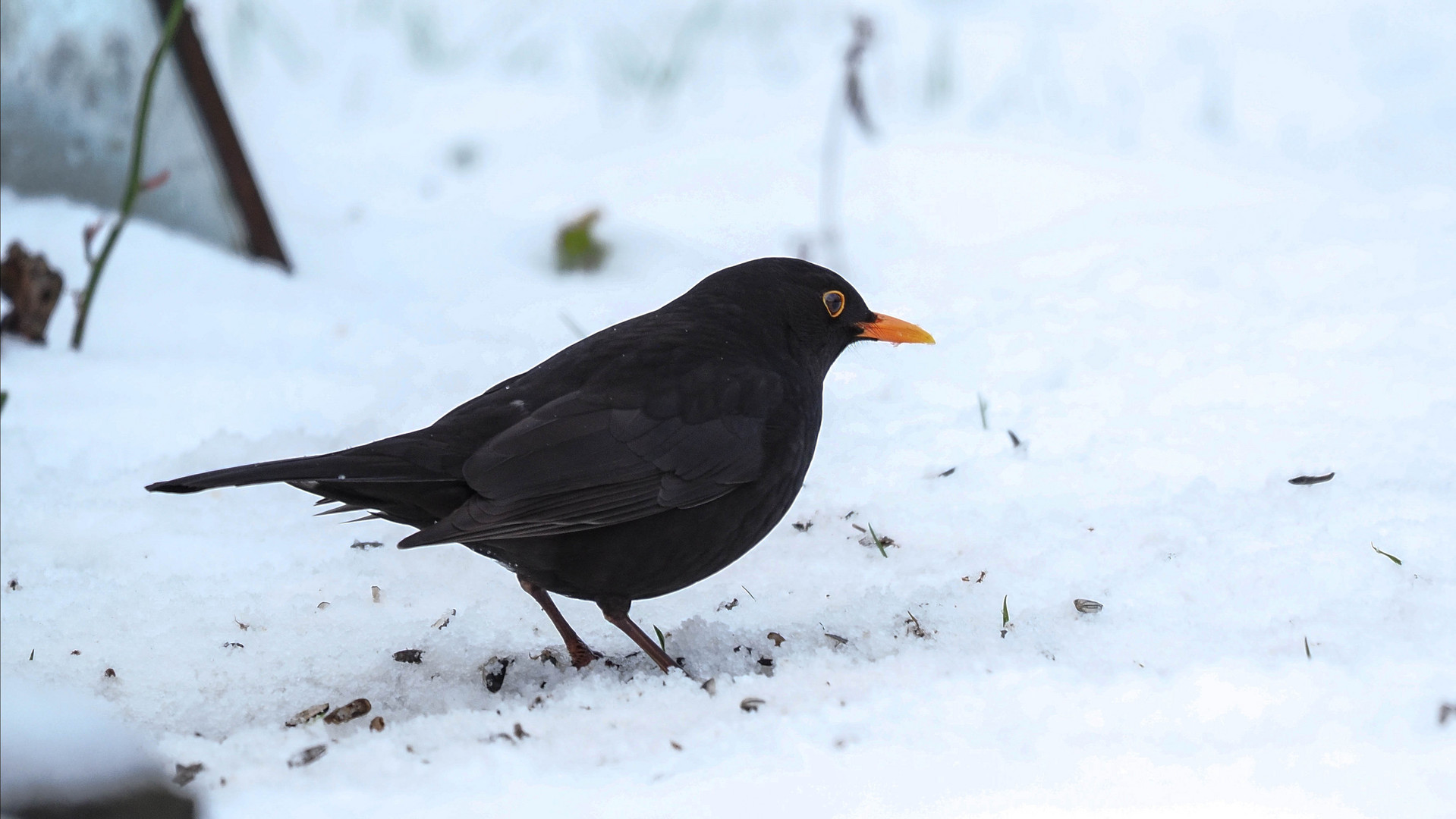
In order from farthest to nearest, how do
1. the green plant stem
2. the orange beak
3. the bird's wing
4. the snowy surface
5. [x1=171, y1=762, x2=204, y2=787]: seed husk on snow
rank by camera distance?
the green plant stem, the orange beak, the bird's wing, [x1=171, y1=762, x2=204, y2=787]: seed husk on snow, the snowy surface

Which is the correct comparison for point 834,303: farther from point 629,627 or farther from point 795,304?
point 629,627

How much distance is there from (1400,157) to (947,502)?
4.98 meters

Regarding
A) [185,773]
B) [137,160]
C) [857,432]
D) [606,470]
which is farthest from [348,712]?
[137,160]

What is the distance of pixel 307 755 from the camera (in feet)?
7.66

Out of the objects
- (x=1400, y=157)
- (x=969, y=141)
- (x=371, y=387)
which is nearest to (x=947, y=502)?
(x=371, y=387)

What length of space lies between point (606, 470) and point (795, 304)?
2.83ft

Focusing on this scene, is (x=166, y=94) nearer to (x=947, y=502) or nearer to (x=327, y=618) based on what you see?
(x=327, y=618)

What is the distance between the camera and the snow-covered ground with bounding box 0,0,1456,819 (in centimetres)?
225

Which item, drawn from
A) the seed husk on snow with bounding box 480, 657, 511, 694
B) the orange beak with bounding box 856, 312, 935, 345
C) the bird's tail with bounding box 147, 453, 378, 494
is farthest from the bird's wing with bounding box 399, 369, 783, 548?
the orange beak with bounding box 856, 312, 935, 345

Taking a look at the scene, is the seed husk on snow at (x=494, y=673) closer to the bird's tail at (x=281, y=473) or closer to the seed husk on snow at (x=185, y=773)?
the bird's tail at (x=281, y=473)

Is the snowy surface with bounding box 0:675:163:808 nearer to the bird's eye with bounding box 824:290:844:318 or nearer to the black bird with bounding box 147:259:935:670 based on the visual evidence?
the black bird with bounding box 147:259:935:670

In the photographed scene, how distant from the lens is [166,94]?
5477 mm

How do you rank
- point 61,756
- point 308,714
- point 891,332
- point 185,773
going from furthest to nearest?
point 891,332
point 308,714
point 185,773
point 61,756

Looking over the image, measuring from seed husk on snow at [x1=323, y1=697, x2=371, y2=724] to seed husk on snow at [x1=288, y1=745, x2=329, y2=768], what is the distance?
29cm
